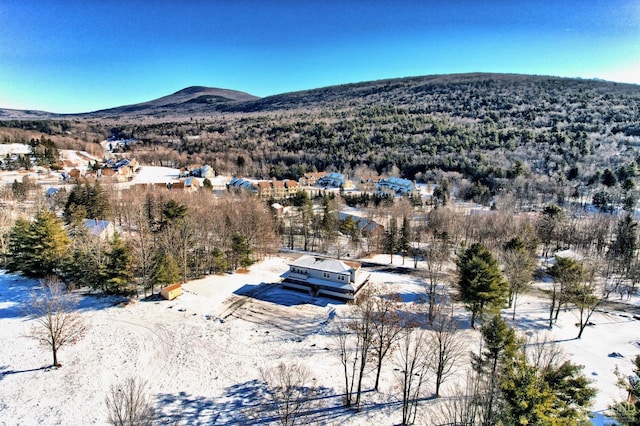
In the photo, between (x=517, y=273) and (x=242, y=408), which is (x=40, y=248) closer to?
(x=242, y=408)

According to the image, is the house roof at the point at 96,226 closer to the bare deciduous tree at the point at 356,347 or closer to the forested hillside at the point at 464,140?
the bare deciduous tree at the point at 356,347

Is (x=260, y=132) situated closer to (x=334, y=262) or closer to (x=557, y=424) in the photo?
(x=334, y=262)

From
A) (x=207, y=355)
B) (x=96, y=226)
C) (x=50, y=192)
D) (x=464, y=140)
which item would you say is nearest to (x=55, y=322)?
(x=207, y=355)

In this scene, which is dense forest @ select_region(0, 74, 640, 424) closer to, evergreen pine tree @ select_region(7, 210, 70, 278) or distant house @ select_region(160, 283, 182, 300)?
evergreen pine tree @ select_region(7, 210, 70, 278)

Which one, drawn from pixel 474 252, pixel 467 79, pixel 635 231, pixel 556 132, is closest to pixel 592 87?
pixel 467 79

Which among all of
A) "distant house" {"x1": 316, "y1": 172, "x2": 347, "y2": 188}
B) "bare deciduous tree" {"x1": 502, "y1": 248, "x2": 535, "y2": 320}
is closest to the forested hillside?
"distant house" {"x1": 316, "y1": 172, "x2": 347, "y2": 188}
